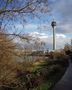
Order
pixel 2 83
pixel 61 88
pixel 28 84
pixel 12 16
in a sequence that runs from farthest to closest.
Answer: pixel 28 84 → pixel 61 88 → pixel 2 83 → pixel 12 16

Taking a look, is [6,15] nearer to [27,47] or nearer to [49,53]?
[27,47]

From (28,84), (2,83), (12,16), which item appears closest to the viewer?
(12,16)

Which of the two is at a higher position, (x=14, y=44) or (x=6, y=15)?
(x=6, y=15)

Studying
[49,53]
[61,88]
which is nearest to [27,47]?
[61,88]

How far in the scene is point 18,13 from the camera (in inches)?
618

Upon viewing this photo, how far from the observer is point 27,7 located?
1571 centimetres

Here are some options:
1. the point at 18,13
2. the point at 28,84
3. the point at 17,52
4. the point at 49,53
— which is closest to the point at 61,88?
the point at 28,84

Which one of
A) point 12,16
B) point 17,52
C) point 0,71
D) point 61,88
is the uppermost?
point 12,16

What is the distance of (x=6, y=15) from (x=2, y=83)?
219 inches

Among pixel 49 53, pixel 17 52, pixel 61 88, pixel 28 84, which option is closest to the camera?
pixel 17 52

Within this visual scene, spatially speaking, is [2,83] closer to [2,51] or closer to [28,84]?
[2,51]

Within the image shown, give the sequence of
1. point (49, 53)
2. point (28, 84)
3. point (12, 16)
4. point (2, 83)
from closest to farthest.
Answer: point (12, 16) → point (2, 83) → point (28, 84) → point (49, 53)

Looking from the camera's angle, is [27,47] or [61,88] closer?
[27,47]

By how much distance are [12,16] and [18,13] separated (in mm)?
417
